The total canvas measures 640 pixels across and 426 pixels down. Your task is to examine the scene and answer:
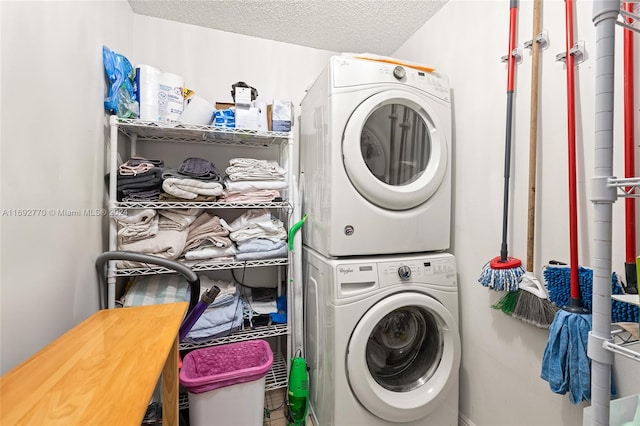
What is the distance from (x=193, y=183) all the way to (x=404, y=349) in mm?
1343

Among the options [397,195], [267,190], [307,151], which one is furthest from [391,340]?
[307,151]

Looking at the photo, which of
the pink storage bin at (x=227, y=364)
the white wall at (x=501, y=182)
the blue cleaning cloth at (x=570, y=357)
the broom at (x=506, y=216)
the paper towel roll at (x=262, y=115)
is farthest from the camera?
the paper towel roll at (x=262, y=115)

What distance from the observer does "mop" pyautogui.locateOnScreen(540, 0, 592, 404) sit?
845mm

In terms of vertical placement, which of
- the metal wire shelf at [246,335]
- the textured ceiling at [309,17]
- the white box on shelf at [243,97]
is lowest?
the metal wire shelf at [246,335]

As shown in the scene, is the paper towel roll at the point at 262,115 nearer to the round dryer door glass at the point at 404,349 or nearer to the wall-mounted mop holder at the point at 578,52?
the round dryer door glass at the point at 404,349

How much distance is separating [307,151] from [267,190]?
0.34m

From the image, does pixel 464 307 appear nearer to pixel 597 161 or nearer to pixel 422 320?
pixel 422 320

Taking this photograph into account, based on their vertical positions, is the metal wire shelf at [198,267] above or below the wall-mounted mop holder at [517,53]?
below

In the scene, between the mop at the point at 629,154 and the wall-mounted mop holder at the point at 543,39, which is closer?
the mop at the point at 629,154

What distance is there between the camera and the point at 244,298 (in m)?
1.74

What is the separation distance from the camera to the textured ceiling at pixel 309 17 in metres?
1.58

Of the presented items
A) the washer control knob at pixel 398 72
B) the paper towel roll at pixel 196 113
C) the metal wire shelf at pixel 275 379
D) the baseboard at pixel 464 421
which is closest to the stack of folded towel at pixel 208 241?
the paper towel roll at pixel 196 113

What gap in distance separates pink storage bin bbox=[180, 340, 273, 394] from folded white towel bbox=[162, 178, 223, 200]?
79cm

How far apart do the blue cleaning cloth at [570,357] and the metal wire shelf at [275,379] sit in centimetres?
126
